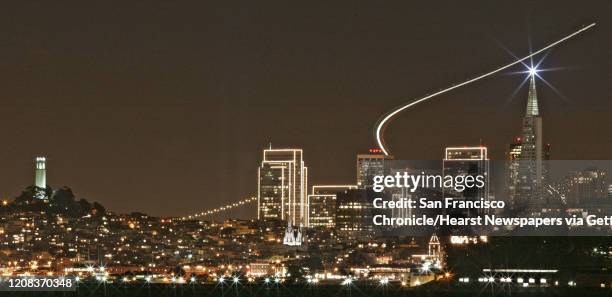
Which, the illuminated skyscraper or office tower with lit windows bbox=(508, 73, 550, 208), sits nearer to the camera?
office tower with lit windows bbox=(508, 73, 550, 208)

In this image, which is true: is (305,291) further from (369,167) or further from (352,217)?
(352,217)

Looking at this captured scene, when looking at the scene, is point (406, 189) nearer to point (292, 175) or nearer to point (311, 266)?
point (311, 266)

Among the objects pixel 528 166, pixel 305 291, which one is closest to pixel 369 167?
pixel 528 166

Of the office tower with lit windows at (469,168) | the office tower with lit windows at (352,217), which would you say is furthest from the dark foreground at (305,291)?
the office tower with lit windows at (352,217)

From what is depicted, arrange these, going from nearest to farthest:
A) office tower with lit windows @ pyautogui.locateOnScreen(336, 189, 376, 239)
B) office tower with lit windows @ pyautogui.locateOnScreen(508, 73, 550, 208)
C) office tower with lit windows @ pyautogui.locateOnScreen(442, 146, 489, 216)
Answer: office tower with lit windows @ pyautogui.locateOnScreen(442, 146, 489, 216) → office tower with lit windows @ pyautogui.locateOnScreen(508, 73, 550, 208) → office tower with lit windows @ pyautogui.locateOnScreen(336, 189, 376, 239)

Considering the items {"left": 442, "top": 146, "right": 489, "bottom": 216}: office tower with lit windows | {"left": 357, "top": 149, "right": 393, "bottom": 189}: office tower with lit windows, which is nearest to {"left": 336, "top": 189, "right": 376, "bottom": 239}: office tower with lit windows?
{"left": 357, "top": 149, "right": 393, "bottom": 189}: office tower with lit windows

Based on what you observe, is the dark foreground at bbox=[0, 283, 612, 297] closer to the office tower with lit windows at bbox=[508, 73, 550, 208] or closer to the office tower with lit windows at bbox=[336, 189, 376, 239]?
the office tower with lit windows at bbox=[508, 73, 550, 208]

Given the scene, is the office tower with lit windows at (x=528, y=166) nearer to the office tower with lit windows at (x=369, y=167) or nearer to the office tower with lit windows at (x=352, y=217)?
the office tower with lit windows at (x=369, y=167)
